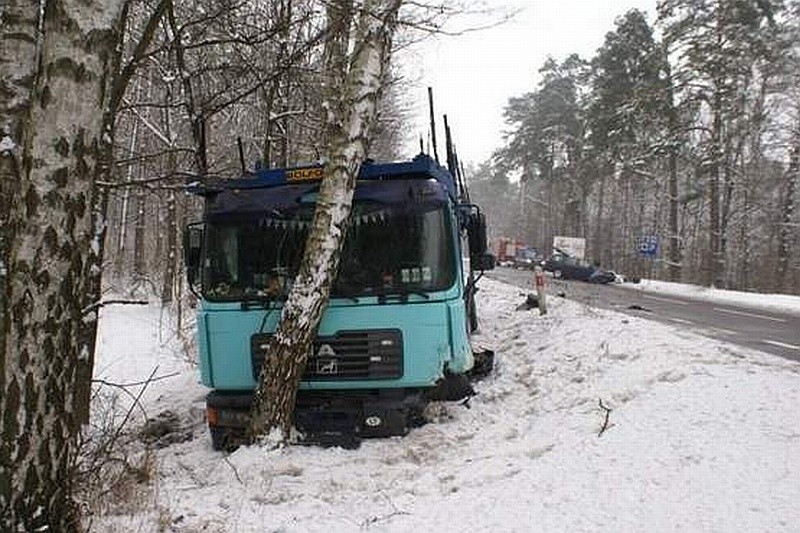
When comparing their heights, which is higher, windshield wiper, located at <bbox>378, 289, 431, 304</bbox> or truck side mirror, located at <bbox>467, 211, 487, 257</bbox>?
truck side mirror, located at <bbox>467, 211, 487, 257</bbox>

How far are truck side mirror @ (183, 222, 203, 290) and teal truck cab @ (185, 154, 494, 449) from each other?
0.05 ft

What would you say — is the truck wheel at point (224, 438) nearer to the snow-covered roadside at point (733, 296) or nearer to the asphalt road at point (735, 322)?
the asphalt road at point (735, 322)

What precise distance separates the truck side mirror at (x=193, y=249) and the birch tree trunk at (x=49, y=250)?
11.4 ft

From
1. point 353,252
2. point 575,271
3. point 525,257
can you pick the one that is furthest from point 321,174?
point 525,257

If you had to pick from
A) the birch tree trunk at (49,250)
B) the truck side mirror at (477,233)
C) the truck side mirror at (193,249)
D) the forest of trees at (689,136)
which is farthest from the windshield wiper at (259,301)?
the forest of trees at (689,136)

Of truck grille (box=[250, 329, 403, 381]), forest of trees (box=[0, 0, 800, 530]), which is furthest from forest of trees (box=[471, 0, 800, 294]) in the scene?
truck grille (box=[250, 329, 403, 381])

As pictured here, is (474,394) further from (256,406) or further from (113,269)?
(113,269)

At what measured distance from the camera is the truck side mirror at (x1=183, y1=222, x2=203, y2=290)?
6.46 meters

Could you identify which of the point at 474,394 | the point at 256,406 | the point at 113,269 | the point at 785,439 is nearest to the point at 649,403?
the point at 785,439

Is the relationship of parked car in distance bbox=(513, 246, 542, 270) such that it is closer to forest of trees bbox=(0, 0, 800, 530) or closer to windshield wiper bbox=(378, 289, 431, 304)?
forest of trees bbox=(0, 0, 800, 530)

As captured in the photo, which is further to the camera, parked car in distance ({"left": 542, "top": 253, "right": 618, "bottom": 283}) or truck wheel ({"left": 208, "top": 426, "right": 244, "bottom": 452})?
parked car in distance ({"left": 542, "top": 253, "right": 618, "bottom": 283})

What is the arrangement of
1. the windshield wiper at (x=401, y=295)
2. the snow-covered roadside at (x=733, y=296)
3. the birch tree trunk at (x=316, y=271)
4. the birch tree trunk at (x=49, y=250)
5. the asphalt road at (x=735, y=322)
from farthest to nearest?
the snow-covered roadside at (x=733, y=296), the asphalt road at (x=735, y=322), the windshield wiper at (x=401, y=295), the birch tree trunk at (x=316, y=271), the birch tree trunk at (x=49, y=250)

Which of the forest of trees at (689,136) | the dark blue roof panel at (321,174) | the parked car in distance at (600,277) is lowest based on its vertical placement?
the parked car in distance at (600,277)

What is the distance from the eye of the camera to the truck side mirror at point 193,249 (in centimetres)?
646
